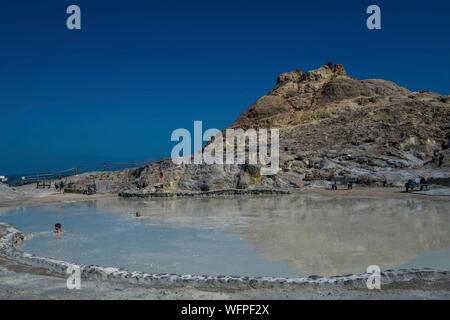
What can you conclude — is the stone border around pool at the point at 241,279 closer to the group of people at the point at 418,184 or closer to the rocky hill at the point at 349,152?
the group of people at the point at 418,184

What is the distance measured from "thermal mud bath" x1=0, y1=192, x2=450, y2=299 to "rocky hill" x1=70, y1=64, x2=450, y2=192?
251 inches

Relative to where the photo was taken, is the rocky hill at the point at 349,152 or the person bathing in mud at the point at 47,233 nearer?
the person bathing in mud at the point at 47,233

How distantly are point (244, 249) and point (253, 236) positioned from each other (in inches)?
59.1

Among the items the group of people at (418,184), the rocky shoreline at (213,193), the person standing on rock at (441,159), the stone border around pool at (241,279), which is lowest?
the stone border around pool at (241,279)

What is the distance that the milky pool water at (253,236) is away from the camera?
8.77 meters

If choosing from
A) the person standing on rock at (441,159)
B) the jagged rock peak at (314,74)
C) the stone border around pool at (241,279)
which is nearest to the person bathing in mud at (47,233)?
the stone border around pool at (241,279)

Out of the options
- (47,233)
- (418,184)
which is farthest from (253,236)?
(418,184)

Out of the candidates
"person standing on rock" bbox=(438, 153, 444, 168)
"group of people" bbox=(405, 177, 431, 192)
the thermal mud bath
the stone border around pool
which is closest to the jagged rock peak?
"person standing on rock" bbox=(438, 153, 444, 168)

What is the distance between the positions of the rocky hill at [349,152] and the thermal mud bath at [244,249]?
6.39 meters

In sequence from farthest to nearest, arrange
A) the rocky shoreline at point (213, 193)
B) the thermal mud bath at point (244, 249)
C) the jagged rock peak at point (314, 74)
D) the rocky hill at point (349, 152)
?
the jagged rock peak at point (314, 74) → the rocky hill at point (349, 152) → the rocky shoreline at point (213, 193) → the thermal mud bath at point (244, 249)

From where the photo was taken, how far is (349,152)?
30062 millimetres

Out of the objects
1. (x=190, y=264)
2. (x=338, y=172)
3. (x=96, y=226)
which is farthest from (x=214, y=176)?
(x=190, y=264)

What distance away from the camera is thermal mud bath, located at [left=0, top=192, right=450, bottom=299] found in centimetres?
683

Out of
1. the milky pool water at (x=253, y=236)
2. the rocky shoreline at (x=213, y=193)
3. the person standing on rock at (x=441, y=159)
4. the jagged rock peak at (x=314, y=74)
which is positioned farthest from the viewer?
the jagged rock peak at (x=314, y=74)
